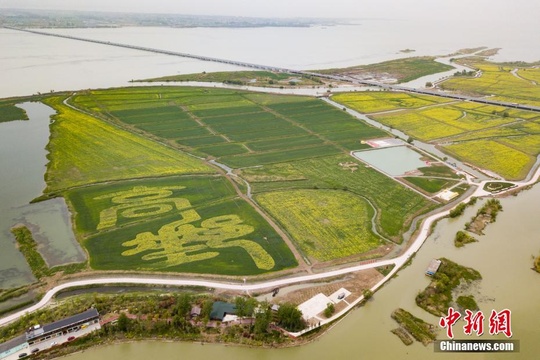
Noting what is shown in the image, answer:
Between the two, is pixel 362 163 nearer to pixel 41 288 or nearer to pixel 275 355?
pixel 275 355

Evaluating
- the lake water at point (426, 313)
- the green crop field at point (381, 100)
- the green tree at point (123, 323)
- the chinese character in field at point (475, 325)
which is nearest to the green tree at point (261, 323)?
the lake water at point (426, 313)

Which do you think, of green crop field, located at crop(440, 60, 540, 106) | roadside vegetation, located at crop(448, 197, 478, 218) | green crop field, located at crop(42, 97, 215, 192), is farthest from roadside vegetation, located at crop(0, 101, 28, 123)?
green crop field, located at crop(440, 60, 540, 106)

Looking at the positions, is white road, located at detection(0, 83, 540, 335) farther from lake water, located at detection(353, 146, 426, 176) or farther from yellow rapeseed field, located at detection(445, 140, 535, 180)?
yellow rapeseed field, located at detection(445, 140, 535, 180)

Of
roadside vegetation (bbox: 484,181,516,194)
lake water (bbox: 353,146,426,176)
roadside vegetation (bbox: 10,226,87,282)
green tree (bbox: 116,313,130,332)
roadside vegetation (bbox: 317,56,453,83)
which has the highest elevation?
roadside vegetation (bbox: 317,56,453,83)

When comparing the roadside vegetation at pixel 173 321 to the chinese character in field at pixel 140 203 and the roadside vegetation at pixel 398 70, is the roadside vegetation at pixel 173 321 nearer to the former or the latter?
the chinese character in field at pixel 140 203

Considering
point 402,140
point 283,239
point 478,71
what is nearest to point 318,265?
point 283,239

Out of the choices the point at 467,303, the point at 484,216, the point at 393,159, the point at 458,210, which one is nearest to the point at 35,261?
the point at 467,303
